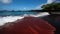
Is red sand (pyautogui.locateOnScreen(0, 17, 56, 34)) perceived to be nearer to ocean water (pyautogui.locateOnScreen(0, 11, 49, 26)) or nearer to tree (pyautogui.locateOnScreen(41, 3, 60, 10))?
ocean water (pyautogui.locateOnScreen(0, 11, 49, 26))

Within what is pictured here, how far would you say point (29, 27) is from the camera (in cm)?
114

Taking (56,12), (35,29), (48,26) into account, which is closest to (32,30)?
(35,29)

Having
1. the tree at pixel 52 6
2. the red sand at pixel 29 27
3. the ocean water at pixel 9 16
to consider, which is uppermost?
the tree at pixel 52 6

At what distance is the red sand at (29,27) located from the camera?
1117 millimetres

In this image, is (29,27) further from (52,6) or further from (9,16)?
(52,6)

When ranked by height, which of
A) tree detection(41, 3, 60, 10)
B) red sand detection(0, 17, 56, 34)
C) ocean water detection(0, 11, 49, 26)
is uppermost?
tree detection(41, 3, 60, 10)

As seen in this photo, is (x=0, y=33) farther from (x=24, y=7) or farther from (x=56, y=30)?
(x=56, y=30)

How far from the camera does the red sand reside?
1117mm

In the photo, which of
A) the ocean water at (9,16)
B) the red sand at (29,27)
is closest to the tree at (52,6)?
the red sand at (29,27)

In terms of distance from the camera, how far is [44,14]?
117 centimetres

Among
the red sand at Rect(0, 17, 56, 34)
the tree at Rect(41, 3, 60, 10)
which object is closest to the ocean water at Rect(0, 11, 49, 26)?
the red sand at Rect(0, 17, 56, 34)

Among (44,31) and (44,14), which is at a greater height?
(44,14)

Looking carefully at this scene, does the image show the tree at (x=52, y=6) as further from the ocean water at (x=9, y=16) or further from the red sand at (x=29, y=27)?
the ocean water at (x=9, y=16)

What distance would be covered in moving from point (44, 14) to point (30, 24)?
0.19 metres
